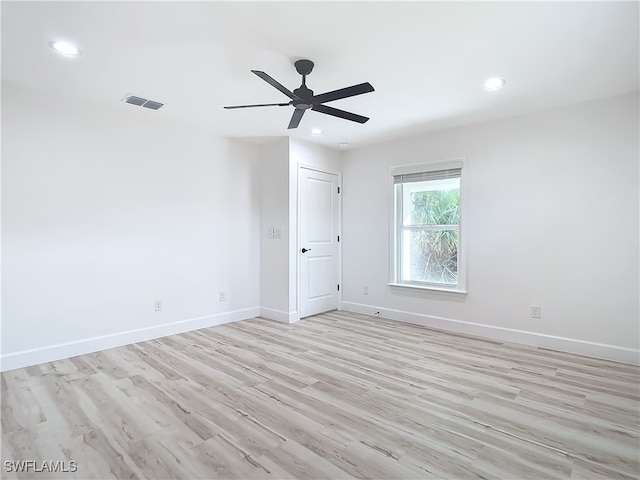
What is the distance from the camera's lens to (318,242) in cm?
514

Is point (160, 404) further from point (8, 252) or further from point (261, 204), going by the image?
point (261, 204)

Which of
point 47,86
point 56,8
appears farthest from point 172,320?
point 56,8

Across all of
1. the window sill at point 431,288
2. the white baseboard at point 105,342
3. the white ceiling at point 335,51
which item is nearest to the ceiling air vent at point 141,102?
the white ceiling at point 335,51

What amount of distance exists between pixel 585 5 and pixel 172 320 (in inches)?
Result: 179

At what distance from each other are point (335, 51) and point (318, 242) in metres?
2.99

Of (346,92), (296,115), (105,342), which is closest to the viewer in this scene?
(346,92)

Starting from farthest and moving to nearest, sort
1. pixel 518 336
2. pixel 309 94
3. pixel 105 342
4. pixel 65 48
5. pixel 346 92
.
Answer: pixel 518 336
pixel 105 342
pixel 309 94
pixel 346 92
pixel 65 48

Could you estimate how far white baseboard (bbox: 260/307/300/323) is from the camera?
4.70 metres

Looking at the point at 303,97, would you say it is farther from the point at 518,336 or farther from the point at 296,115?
the point at 518,336

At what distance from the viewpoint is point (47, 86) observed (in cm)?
310

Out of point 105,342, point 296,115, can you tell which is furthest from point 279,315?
point 296,115

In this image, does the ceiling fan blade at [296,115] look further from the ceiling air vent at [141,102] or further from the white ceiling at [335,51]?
the ceiling air vent at [141,102]

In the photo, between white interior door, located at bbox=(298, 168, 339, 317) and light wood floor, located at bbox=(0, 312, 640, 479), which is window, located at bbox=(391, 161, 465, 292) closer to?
white interior door, located at bbox=(298, 168, 339, 317)

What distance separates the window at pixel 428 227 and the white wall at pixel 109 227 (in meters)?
2.19
